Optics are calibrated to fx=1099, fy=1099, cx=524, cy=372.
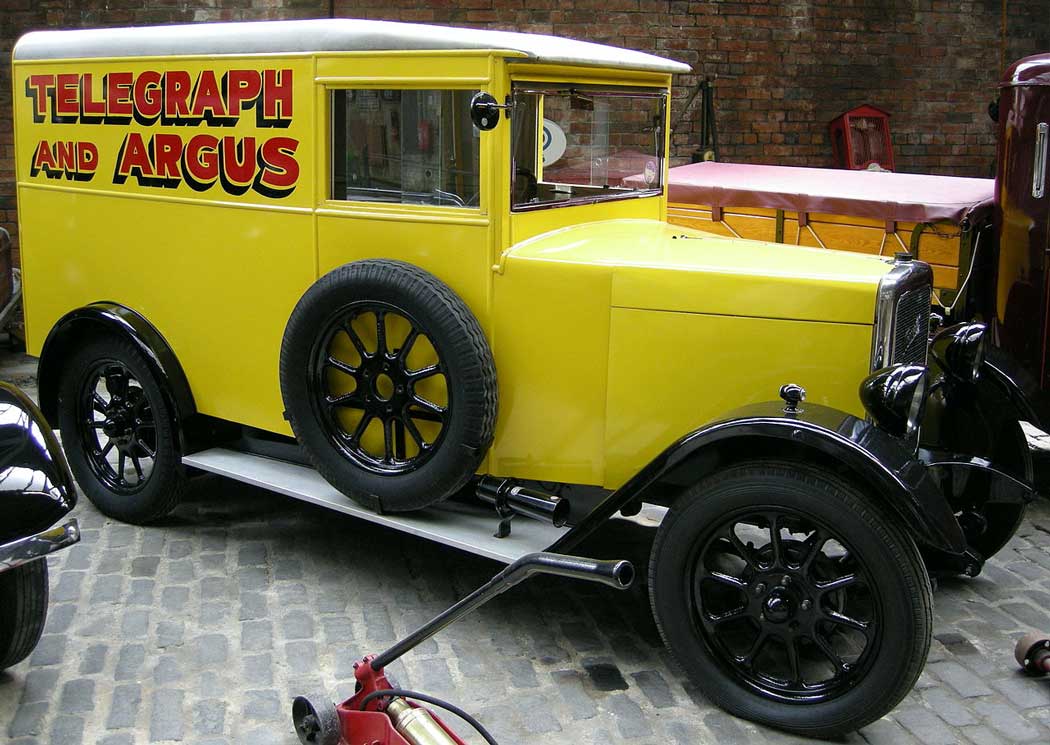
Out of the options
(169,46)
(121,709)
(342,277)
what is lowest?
(121,709)

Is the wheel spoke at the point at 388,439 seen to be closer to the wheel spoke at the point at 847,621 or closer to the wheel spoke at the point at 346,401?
the wheel spoke at the point at 346,401

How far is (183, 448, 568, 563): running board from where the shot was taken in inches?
151

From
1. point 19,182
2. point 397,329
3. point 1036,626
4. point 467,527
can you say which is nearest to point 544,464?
point 467,527

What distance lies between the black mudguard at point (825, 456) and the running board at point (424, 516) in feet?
1.07

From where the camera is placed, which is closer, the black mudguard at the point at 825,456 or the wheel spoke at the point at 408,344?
the black mudguard at the point at 825,456

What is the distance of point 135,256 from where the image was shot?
15.6ft

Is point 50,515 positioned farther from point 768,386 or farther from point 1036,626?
point 1036,626

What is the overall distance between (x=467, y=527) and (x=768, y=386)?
3.92 ft

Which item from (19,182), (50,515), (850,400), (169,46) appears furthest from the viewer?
(19,182)

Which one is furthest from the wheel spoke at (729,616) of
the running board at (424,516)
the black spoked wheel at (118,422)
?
the black spoked wheel at (118,422)

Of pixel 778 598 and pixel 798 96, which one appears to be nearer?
pixel 778 598

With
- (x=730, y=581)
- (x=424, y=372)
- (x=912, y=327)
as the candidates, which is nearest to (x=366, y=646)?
(x=424, y=372)

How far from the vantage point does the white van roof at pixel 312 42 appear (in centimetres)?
382

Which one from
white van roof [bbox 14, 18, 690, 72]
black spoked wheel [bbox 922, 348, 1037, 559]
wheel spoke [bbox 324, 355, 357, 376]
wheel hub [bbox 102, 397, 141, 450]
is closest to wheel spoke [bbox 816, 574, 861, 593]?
black spoked wheel [bbox 922, 348, 1037, 559]
